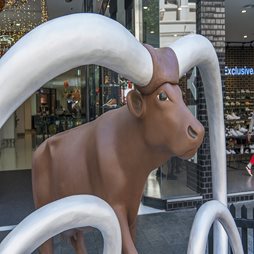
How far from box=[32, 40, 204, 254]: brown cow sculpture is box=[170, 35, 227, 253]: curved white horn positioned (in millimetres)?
69

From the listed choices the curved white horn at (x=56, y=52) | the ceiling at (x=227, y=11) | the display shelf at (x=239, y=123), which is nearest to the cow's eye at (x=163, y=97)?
the curved white horn at (x=56, y=52)

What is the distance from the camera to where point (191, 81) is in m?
4.76

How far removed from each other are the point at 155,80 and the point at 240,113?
36.5 feet

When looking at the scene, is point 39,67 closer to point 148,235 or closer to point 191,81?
point 148,235

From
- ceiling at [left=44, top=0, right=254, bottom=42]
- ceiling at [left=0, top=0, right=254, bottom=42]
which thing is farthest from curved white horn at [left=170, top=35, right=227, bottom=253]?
ceiling at [left=44, top=0, right=254, bottom=42]

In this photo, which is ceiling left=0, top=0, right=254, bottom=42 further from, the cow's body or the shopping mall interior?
the cow's body

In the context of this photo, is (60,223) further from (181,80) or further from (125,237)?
(181,80)

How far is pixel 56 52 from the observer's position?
0.70m

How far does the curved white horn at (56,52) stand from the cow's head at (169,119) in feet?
0.73

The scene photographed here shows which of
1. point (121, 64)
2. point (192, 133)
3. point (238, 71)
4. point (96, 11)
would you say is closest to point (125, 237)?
point (192, 133)

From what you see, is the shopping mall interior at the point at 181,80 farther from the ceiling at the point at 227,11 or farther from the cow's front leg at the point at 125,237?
the cow's front leg at the point at 125,237

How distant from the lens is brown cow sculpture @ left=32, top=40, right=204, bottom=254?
3.35 feet

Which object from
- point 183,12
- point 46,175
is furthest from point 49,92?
point 46,175

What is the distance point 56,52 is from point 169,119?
437 millimetres
